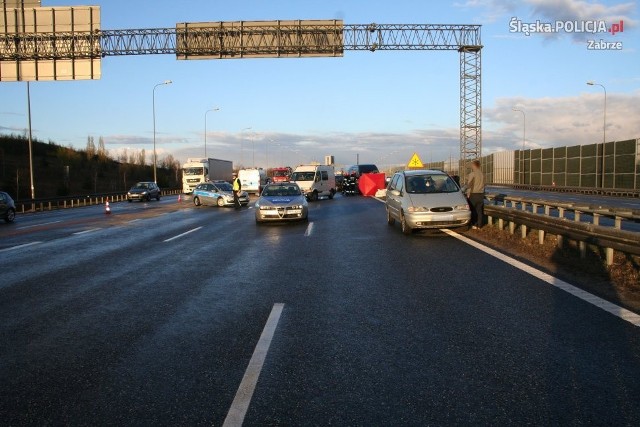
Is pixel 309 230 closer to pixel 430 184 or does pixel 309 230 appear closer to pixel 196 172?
pixel 430 184

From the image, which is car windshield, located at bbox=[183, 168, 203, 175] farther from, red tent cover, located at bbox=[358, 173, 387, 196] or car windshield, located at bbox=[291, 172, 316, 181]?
car windshield, located at bbox=[291, 172, 316, 181]

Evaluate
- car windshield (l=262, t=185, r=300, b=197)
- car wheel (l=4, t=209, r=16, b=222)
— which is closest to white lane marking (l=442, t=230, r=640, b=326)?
car windshield (l=262, t=185, r=300, b=197)

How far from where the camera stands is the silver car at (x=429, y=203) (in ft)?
45.7

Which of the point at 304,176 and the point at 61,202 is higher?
the point at 304,176

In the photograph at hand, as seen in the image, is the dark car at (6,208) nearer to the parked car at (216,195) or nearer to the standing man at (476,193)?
the parked car at (216,195)

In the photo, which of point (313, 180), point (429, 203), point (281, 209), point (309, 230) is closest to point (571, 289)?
point (429, 203)

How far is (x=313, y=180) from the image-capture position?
35625mm

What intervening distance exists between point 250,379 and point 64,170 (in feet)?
203

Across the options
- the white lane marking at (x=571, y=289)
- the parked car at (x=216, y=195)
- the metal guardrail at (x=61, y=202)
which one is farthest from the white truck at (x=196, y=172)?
the white lane marking at (x=571, y=289)

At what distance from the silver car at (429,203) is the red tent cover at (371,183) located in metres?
26.4

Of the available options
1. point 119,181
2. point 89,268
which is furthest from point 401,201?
point 119,181

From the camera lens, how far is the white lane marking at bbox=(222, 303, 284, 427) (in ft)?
12.1

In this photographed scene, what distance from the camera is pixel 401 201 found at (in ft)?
48.5

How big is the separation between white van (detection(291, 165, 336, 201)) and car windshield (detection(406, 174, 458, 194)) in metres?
19.3
